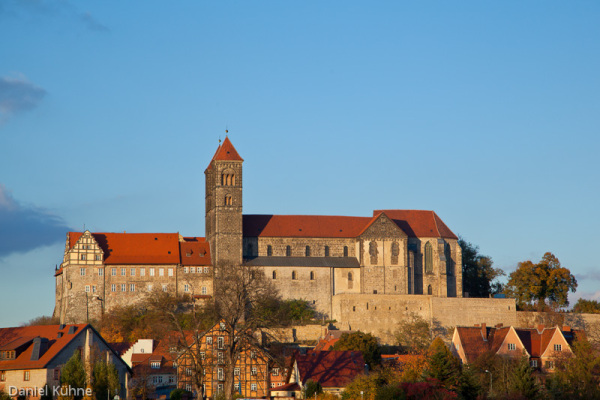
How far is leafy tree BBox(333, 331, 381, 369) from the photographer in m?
81.9

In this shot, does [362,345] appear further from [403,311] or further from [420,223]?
[420,223]

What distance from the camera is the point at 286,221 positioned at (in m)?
108

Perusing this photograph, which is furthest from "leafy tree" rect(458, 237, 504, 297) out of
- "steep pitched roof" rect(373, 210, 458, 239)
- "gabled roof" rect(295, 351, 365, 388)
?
"gabled roof" rect(295, 351, 365, 388)

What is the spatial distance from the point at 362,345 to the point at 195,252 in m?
25.7

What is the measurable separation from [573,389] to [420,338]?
36469 mm

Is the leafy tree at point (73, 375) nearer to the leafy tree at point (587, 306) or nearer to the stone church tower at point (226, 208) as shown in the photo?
the stone church tower at point (226, 208)

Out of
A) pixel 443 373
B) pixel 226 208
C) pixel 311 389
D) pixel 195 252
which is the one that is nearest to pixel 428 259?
pixel 226 208

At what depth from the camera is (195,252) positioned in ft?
341

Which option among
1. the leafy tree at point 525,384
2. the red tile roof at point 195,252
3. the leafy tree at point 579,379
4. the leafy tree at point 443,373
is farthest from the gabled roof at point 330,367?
the red tile roof at point 195,252

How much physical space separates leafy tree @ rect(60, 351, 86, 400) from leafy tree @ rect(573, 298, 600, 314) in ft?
195

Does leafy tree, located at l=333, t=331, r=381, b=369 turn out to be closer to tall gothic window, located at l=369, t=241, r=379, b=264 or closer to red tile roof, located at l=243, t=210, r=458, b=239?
tall gothic window, located at l=369, t=241, r=379, b=264

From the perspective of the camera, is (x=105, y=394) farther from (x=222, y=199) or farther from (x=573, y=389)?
(x=222, y=199)

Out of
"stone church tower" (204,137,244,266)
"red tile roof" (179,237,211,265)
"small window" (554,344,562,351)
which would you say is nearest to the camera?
"small window" (554,344,562,351)

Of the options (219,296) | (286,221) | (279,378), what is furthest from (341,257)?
(279,378)
